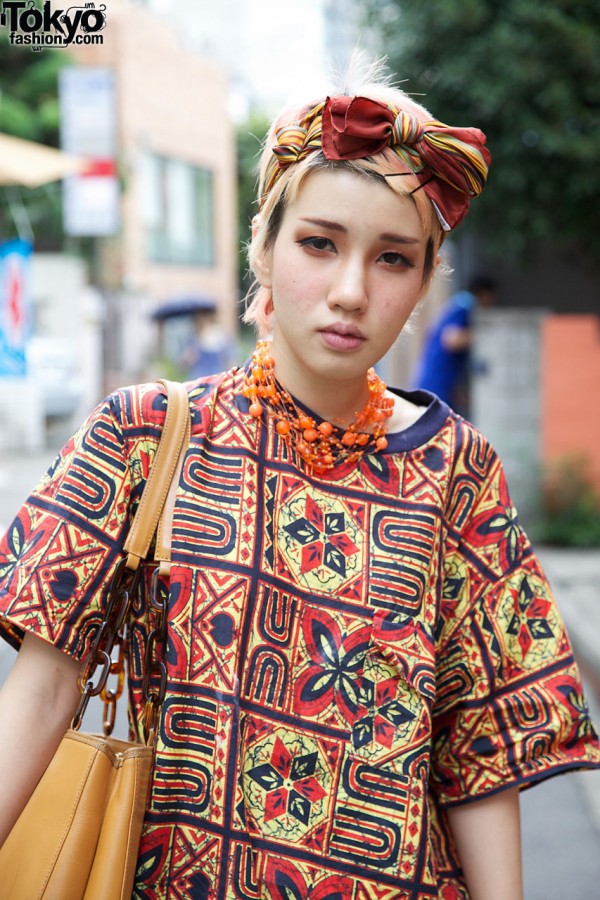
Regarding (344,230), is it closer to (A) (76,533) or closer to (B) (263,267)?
(B) (263,267)

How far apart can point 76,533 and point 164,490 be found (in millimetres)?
124

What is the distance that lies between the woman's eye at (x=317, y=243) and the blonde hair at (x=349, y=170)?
6cm

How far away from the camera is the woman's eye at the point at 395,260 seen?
1.55 meters

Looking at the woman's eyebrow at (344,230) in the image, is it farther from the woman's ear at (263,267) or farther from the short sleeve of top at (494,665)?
the short sleeve of top at (494,665)

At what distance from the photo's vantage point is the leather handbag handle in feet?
4.79

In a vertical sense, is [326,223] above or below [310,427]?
above

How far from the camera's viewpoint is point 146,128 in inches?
989

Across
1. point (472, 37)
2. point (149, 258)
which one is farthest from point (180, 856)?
point (149, 258)

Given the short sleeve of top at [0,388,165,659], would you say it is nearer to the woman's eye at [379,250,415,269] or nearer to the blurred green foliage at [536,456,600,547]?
the woman's eye at [379,250,415,269]

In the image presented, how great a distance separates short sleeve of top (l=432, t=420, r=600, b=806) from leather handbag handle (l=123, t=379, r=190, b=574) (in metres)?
0.39

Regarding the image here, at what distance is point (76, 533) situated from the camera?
1.44 m

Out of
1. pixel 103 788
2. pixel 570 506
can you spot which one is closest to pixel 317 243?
pixel 103 788

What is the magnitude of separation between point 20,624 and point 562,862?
2818 mm

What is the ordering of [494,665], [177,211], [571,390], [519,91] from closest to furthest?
[494,665], [519,91], [571,390], [177,211]
